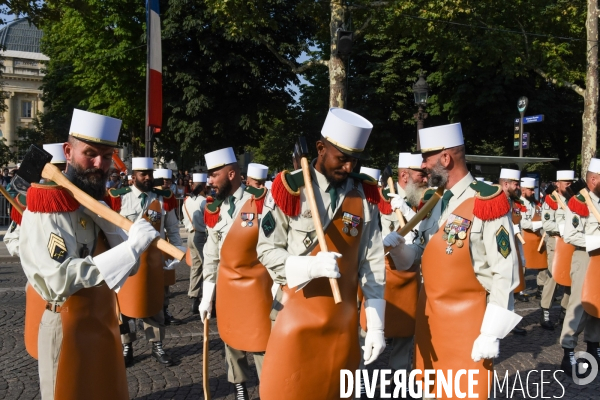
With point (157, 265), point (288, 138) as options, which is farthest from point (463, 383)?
point (288, 138)

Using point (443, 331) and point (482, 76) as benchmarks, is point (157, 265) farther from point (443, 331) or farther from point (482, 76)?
point (482, 76)

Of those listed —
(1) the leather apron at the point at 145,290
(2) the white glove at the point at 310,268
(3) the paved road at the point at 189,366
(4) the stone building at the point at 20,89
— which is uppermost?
(4) the stone building at the point at 20,89

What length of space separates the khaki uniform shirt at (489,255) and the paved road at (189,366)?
2438mm

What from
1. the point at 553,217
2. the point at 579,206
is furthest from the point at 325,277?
the point at 553,217

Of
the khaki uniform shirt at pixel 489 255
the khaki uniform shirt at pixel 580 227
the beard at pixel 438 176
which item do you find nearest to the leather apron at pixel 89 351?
the khaki uniform shirt at pixel 489 255

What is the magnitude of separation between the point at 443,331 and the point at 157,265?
392 cm

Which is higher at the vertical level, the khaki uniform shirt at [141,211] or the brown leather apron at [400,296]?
the khaki uniform shirt at [141,211]

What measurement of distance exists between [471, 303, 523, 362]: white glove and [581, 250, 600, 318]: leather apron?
3115 millimetres

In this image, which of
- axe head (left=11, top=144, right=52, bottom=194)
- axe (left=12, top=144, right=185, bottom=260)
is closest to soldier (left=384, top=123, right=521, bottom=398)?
axe (left=12, top=144, right=185, bottom=260)

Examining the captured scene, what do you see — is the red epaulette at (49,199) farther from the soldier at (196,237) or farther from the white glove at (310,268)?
the soldier at (196,237)

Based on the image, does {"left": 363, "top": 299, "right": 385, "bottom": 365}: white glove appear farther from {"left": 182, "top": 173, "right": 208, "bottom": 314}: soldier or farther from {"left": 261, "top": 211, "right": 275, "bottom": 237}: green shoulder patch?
{"left": 182, "top": 173, "right": 208, "bottom": 314}: soldier

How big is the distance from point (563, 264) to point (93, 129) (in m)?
6.84

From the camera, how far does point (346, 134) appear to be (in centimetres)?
369

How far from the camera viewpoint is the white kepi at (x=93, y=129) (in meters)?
3.61
